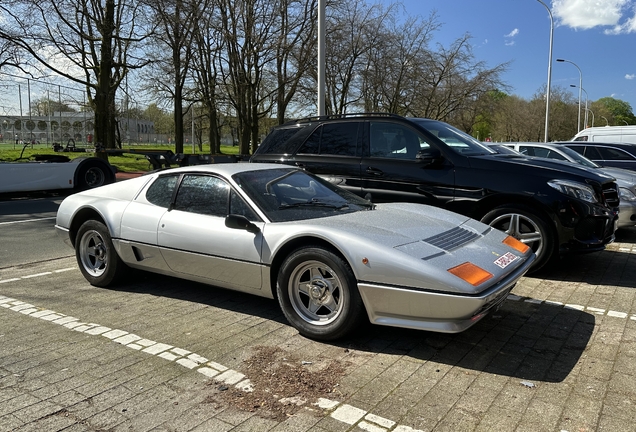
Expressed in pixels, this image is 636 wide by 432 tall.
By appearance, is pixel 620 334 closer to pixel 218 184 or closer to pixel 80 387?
pixel 218 184

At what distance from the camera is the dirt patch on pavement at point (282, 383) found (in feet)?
9.62

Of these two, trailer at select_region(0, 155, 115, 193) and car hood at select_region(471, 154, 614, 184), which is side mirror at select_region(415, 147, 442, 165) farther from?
trailer at select_region(0, 155, 115, 193)

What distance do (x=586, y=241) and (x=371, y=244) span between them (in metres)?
Answer: 3.30

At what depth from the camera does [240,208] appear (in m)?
4.36

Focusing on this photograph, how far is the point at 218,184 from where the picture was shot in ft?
15.1

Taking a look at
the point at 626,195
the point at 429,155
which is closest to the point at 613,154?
the point at 626,195

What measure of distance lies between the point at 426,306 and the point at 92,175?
1336 centimetres

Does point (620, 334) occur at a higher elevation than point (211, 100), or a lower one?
lower

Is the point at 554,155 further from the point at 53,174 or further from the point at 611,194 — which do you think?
the point at 53,174

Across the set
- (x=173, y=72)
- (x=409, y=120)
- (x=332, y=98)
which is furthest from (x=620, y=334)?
(x=332, y=98)

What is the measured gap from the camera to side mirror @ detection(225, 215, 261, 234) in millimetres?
4070

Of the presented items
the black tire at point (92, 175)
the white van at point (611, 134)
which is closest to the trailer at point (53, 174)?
the black tire at point (92, 175)

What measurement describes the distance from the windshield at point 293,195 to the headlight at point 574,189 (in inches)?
90.5

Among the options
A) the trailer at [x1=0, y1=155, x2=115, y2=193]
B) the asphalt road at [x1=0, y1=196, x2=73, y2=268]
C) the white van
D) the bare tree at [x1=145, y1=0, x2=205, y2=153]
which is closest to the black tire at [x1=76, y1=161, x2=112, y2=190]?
the trailer at [x1=0, y1=155, x2=115, y2=193]
